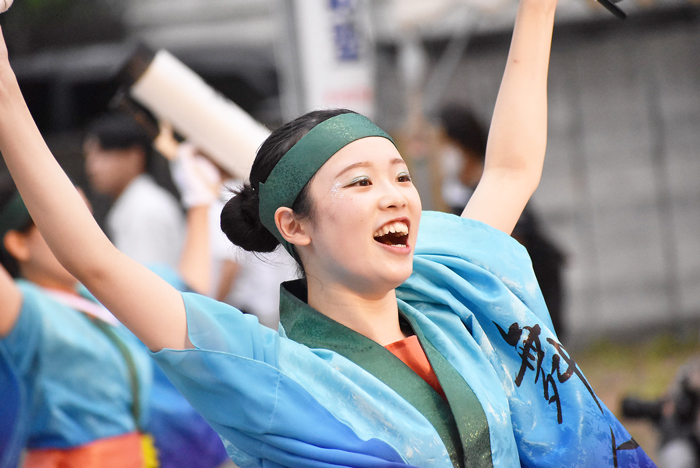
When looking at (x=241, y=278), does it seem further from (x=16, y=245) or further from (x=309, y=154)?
(x=309, y=154)

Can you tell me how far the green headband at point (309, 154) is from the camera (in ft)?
5.35

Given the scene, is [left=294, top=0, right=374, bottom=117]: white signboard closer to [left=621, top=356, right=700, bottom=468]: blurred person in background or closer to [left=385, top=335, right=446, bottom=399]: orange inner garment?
[left=621, top=356, right=700, bottom=468]: blurred person in background

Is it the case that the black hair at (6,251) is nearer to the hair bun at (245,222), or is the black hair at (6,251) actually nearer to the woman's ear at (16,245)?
the woman's ear at (16,245)

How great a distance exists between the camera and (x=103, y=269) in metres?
1.38

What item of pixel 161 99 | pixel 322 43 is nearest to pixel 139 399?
pixel 161 99

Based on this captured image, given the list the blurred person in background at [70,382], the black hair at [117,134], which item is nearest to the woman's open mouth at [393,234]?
the blurred person in background at [70,382]

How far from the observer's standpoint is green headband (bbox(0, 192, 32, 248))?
2848 millimetres

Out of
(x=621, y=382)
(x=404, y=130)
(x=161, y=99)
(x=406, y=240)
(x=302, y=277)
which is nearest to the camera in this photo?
Result: (x=406, y=240)

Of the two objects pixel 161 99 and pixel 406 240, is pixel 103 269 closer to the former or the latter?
pixel 406 240

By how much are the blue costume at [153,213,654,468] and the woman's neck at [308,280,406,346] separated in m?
0.05

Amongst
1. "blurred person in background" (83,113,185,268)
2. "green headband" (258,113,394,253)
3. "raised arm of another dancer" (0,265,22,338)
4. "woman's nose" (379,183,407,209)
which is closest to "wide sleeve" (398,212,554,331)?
"woman's nose" (379,183,407,209)

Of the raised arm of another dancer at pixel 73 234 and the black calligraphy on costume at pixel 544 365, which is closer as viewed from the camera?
the raised arm of another dancer at pixel 73 234

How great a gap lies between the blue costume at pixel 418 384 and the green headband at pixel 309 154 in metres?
0.24

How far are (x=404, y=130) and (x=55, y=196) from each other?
5181 mm
